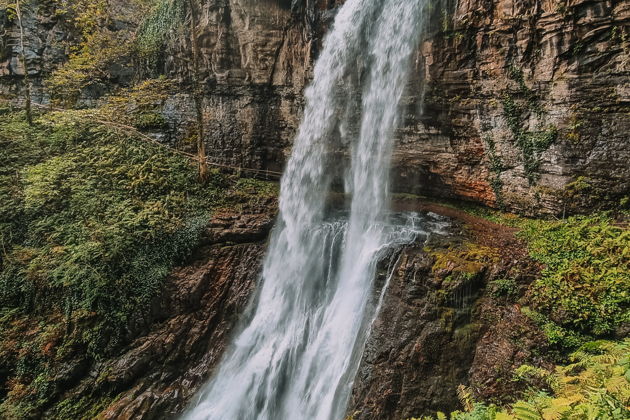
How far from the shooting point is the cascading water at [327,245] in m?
7.24

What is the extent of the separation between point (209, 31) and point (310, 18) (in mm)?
3636

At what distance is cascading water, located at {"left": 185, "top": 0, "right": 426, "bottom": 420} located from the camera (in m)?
7.24

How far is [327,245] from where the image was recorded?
29.7 feet

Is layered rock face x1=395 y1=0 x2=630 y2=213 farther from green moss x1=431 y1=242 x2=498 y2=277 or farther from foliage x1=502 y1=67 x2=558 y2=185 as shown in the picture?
green moss x1=431 y1=242 x2=498 y2=277

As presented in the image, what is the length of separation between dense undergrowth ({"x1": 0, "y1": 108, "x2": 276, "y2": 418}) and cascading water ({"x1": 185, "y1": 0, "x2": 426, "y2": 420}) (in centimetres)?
237

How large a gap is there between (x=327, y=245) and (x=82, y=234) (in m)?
6.80

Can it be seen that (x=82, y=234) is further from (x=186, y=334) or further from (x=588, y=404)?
(x=588, y=404)

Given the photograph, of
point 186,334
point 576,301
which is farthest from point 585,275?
point 186,334

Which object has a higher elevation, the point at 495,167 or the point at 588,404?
the point at 495,167

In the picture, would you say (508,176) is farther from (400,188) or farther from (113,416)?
(113,416)

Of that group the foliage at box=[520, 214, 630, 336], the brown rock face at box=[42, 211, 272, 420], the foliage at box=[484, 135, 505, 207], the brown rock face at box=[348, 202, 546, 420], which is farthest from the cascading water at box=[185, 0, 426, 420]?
the foliage at box=[520, 214, 630, 336]

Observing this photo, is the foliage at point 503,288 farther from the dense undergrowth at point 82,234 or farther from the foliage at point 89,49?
the foliage at point 89,49

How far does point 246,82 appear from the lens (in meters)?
12.0

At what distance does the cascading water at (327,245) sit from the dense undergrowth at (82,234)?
237 centimetres
